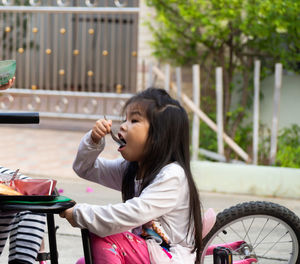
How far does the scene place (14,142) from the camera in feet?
25.5

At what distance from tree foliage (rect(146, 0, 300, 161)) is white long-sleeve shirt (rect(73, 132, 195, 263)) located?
400cm

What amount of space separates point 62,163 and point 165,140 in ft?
14.3

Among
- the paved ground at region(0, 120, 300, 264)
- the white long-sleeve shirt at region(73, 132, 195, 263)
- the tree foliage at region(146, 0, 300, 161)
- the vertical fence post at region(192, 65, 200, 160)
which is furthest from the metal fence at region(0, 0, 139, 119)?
the white long-sleeve shirt at region(73, 132, 195, 263)

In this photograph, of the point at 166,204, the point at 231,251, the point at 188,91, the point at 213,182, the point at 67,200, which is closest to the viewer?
the point at 67,200

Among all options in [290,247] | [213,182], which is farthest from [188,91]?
[290,247]

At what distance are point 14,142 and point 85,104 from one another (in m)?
1.38

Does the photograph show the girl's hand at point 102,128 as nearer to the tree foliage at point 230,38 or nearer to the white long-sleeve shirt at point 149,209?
the white long-sleeve shirt at point 149,209

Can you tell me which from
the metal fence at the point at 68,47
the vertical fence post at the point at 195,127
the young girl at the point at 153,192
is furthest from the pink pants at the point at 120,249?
the metal fence at the point at 68,47

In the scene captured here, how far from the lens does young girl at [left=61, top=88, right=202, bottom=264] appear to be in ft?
7.72

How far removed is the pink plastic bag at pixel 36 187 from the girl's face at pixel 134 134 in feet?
1.19

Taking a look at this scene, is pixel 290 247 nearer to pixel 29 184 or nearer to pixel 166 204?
pixel 166 204

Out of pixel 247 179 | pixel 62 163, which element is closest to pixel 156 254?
pixel 247 179

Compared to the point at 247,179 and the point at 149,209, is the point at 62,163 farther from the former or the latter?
the point at 149,209

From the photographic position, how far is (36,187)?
87.4 inches
